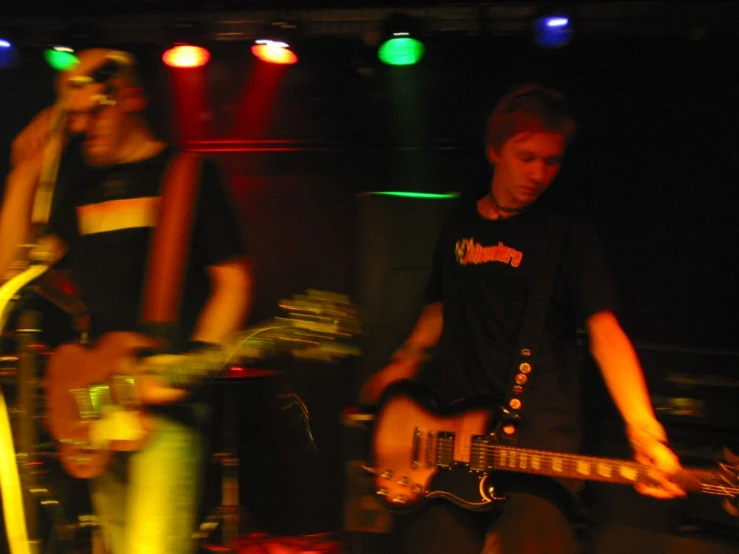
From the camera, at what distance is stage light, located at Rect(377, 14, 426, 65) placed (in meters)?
3.20

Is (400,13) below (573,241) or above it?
above

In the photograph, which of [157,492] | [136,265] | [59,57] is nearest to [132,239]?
[136,265]

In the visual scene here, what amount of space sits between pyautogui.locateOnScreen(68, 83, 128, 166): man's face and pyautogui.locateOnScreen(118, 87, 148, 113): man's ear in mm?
15

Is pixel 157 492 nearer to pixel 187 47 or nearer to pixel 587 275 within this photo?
pixel 587 275

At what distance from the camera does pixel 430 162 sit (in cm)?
353

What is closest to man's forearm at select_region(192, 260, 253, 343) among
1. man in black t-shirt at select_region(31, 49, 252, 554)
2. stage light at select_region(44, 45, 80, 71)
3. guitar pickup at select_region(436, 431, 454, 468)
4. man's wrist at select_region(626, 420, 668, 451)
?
Answer: man in black t-shirt at select_region(31, 49, 252, 554)

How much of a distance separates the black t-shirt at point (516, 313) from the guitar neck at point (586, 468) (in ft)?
0.16

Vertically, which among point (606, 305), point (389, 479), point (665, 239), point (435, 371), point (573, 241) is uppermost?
point (665, 239)

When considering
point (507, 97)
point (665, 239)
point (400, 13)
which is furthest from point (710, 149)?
point (400, 13)

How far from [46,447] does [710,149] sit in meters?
2.83

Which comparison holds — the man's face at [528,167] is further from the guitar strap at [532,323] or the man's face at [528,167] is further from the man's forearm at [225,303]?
the man's forearm at [225,303]

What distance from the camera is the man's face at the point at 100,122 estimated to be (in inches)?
87.0

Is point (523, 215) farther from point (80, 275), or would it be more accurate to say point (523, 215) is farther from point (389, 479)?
point (80, 275)

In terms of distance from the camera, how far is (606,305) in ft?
6.89
